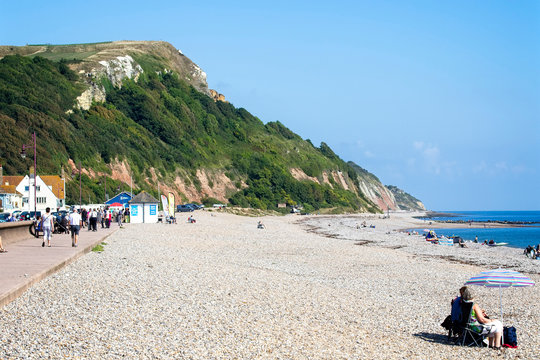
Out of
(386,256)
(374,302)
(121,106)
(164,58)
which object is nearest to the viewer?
(374,302)

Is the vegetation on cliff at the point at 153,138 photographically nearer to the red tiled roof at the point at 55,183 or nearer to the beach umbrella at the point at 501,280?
the red tiled roof at the point at 55,183

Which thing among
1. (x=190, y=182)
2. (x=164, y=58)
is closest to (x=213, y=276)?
(x=190, y=182)

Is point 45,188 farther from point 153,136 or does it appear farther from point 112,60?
point 112,60

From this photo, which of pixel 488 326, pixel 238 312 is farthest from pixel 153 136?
pixel 488 326

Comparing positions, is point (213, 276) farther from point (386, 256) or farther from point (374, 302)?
point (386, 256)

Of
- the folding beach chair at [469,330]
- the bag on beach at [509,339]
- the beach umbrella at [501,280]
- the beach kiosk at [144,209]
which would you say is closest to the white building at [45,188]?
the beach kiosk at [144,209]

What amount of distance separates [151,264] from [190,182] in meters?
66.3

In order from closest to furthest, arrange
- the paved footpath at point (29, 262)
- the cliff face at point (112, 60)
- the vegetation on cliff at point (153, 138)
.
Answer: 1. the paved footpath at point (29, 262)
2. the vegetation on cliff at point (153, 138)
3. the cliff face at point (112, 60)

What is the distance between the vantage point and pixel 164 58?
421 feet

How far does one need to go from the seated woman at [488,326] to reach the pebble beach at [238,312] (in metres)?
0.19

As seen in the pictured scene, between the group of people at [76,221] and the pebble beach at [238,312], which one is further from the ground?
the group of people at [76,221]

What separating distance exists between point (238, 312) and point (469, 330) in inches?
158

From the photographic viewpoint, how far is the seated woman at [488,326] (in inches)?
372

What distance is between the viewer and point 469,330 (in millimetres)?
9641
